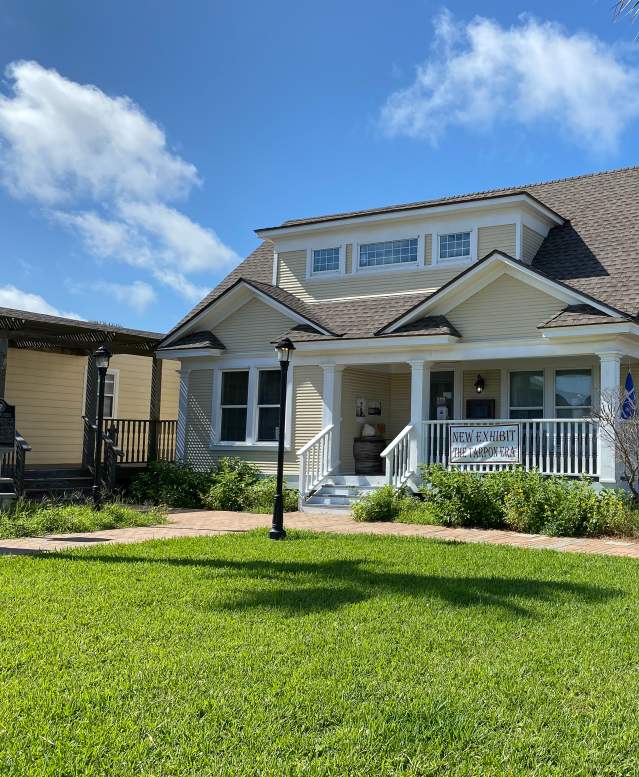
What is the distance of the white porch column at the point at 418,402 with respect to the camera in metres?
15.3

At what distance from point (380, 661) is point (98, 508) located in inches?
381

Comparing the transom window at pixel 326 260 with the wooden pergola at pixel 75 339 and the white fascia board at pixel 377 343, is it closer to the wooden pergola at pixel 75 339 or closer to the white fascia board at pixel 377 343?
the white fascia board at pixel 377 343

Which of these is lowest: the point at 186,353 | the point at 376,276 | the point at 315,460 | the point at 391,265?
the point at 315,460

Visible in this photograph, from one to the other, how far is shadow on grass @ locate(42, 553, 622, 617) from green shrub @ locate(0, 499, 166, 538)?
332 cm

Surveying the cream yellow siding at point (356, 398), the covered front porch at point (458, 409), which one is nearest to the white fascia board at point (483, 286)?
the covered front porch at point (458, 409)

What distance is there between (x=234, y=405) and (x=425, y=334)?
559 centimetres

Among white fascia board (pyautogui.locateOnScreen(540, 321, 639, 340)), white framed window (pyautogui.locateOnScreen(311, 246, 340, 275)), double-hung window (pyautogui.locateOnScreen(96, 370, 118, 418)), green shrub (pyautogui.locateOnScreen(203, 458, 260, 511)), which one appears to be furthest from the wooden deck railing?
white fascia board (pyautogui.locateOnScreen(540, 321, 639, 340))

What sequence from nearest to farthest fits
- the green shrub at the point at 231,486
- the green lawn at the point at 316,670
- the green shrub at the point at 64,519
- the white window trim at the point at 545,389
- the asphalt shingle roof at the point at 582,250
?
the green lawn at the point at 316,670 < the green shrub at the point at 64,519 < the asphalt shingle roof at the point at 582,250 < the white window trim at the point at 545,389 < the green shrub at the point at 231,486

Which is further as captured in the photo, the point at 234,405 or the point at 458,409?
the point at 234,405

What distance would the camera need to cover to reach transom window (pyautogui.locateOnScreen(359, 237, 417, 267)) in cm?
1767

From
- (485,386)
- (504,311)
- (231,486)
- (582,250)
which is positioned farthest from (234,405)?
(582,250)

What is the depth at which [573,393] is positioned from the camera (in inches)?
611

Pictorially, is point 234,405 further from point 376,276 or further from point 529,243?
point 529,243

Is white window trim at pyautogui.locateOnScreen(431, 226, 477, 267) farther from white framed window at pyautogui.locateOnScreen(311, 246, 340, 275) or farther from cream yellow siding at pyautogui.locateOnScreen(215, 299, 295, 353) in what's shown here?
cream yellow siding at pyautogui.locateOnScreen(215, 299, 295, 353)
